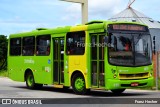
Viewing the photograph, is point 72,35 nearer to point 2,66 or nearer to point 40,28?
→ point 40,28

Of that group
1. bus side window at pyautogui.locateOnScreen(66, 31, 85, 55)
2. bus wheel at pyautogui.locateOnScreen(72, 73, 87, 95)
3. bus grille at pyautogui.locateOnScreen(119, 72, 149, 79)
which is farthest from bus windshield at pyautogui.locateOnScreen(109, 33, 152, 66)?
bus wheel at pyautogui.locateOnScreen(72, 73, 87, 95)

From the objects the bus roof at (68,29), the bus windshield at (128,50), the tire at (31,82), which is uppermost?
the bus roof at (68,29)

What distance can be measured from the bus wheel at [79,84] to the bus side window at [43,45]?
2.60 metres

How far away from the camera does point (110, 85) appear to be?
51.8ft

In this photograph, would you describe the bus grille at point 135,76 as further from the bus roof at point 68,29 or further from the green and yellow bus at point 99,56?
the bus roof at point 68,29

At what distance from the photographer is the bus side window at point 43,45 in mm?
19734

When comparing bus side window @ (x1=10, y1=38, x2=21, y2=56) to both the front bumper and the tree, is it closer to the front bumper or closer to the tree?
the front bumper

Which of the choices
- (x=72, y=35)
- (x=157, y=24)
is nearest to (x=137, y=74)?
(x=72, y=35)

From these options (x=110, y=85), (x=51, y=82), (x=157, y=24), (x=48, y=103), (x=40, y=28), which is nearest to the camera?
(x=48, y=103)

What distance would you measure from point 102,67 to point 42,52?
4.88 m

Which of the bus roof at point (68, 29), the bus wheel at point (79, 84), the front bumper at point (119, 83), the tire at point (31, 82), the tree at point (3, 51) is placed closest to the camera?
the front bumper at point (119, 83)

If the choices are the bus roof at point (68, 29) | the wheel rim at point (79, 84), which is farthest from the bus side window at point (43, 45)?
the wheel rim at point (79, 84)

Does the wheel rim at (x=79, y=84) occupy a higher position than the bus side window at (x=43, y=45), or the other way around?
the bus side window at (x=43, y=45)

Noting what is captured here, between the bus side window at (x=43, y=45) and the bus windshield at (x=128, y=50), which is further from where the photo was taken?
the bus side window at (x=43, y=45)
